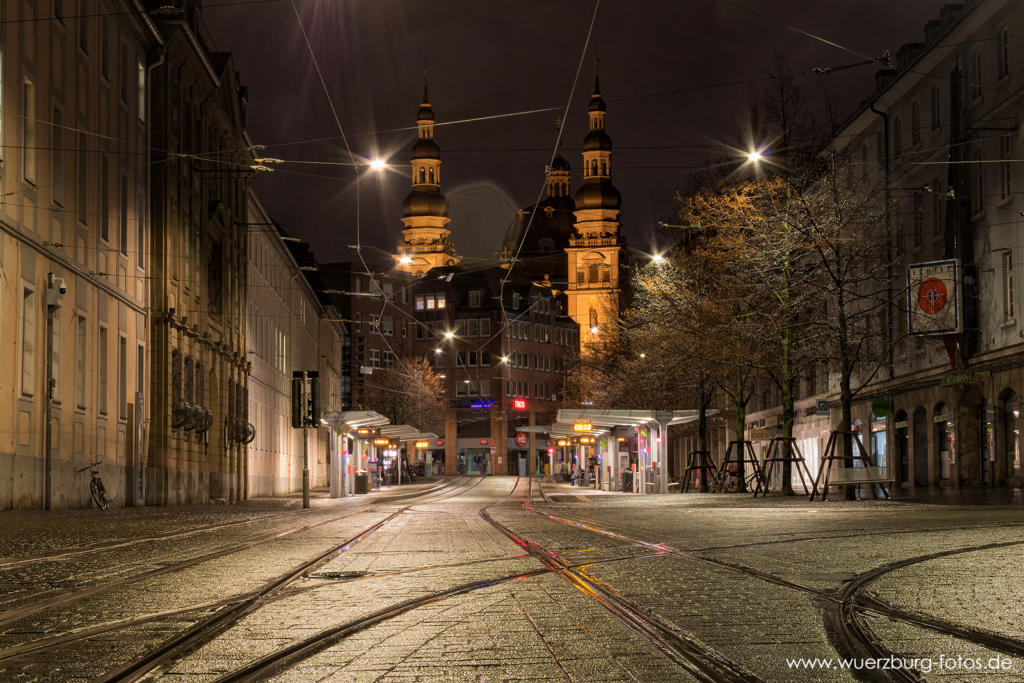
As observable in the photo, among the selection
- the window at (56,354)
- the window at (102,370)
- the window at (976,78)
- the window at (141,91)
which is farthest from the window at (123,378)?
the window at (976,78)

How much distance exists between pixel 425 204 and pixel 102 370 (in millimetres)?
124861

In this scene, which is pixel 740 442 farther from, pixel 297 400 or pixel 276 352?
pixel 276 352

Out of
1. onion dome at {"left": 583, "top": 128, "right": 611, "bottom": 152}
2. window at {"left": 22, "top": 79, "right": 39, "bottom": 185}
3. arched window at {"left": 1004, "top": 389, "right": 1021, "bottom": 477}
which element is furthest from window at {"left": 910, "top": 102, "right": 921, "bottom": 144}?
onion dome at {"left": 583, "top": 128, "right": 611, "bottom": 152}

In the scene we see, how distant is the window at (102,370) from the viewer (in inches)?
1238

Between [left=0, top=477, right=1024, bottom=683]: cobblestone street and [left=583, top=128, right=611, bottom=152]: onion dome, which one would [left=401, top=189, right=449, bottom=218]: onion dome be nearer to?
[left=583, top=128, right=611, bottom=152]: onion dome

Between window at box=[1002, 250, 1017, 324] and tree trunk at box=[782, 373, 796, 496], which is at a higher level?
window at box=[1002, 250, 1017, 324]

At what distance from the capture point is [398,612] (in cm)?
896

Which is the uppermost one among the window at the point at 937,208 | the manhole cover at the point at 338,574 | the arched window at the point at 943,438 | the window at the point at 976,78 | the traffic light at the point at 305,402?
the window at the point at 976,78

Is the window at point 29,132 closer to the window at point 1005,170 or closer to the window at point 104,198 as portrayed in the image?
the window at point 104,198

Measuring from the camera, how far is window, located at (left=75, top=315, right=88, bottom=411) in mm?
29344

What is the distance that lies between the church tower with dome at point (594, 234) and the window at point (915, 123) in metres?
100

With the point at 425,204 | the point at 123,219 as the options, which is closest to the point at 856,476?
the point at 123,219

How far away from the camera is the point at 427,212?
511ft

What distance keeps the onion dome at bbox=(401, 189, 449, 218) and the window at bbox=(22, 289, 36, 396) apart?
129959mm
